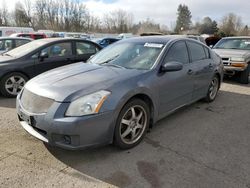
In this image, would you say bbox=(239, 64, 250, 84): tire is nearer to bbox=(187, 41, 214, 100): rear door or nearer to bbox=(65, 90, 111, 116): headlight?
bbox=(187, 41, 214, 100): rear door

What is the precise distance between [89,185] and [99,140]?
0.53 meters

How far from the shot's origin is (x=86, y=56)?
679 centimetres

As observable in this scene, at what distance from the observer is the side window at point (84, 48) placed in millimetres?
6723

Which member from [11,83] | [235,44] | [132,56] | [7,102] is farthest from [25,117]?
[235,44]

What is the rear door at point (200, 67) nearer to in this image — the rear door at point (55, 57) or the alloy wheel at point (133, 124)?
the alloy wheel at point (133, 124)

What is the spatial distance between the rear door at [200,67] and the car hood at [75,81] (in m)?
1.64

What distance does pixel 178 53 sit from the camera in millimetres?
4133

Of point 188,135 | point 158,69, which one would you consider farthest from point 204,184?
point 158,69

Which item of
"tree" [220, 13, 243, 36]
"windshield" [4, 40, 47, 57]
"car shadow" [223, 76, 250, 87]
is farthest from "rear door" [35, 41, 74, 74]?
"tree" [220, 13, 243, 36]

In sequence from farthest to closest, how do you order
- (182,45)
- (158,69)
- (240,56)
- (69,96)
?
1. (240,56)
2. (182,45)
3. (158,69)
4. (69,96)

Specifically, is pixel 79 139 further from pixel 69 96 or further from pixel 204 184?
pixel 204 184

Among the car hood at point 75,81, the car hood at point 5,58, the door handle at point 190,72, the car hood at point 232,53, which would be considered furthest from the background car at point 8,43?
the car hood at point 232,53

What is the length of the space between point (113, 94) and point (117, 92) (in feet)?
0.23

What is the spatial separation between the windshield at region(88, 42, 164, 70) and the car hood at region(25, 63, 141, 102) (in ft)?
0.80
